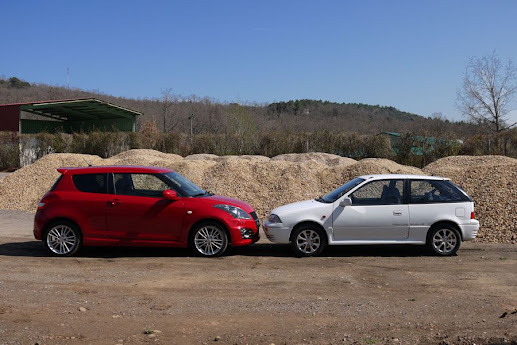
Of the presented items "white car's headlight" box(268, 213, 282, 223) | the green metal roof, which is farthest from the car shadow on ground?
the green metal roof

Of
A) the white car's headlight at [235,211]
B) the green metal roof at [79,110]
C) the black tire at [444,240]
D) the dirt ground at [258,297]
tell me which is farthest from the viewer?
the green metal roof at [79,110]

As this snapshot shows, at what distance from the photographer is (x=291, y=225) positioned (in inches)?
387

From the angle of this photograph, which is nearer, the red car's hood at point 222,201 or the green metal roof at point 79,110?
the red car's hood at point 222,201

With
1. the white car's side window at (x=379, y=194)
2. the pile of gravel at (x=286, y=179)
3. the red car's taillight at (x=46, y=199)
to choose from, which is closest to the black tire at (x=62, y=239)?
the red car's taillight at (x=46, y=199)

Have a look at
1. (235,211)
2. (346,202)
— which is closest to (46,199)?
(235,211)

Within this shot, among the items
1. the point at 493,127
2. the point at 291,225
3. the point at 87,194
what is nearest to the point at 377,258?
the point at 291,225

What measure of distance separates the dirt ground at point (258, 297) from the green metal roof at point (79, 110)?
1186 inches

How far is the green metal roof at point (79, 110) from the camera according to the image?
126 ft

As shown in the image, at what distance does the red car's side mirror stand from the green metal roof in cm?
3104

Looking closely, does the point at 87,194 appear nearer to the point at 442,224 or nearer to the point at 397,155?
the point at 442,224

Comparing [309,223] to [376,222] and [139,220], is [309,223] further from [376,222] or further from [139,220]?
[139,220]

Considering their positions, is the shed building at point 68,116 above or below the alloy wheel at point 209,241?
above

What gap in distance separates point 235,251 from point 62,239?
340cm

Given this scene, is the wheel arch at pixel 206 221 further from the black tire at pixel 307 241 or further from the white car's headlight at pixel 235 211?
the black tire at pixel 307 241
